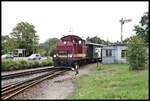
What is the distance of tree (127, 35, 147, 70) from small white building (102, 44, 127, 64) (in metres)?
8.41

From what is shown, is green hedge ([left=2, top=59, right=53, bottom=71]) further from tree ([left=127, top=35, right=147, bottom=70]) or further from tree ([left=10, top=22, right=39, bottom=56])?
tree ([left=10, top=22, right=39, bottom=56])

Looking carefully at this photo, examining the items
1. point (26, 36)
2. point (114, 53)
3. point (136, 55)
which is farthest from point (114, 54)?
point (26, 36)

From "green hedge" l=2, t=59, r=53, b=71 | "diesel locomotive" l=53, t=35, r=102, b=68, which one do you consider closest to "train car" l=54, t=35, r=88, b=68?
"diesel locomotive" l=53, t=35, r=102, b=68

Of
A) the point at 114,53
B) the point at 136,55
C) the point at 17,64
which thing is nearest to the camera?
the point at 136,55

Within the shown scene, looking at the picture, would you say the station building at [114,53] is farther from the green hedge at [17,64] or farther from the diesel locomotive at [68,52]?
the green hedge at [17,64]

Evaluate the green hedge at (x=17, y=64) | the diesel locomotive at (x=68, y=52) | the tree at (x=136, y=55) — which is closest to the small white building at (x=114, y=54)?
the diesel locomotive at (x=68, y=52)

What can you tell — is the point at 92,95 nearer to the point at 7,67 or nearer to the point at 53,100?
the point at 53,100

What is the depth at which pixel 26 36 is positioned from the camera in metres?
57.8

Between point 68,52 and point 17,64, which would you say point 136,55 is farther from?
point 17,64

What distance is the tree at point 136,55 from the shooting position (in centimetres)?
1627

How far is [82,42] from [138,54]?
7720 mm

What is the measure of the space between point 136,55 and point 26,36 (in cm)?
4579

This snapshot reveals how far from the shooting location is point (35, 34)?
60.2 metres

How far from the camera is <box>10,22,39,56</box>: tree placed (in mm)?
54094
